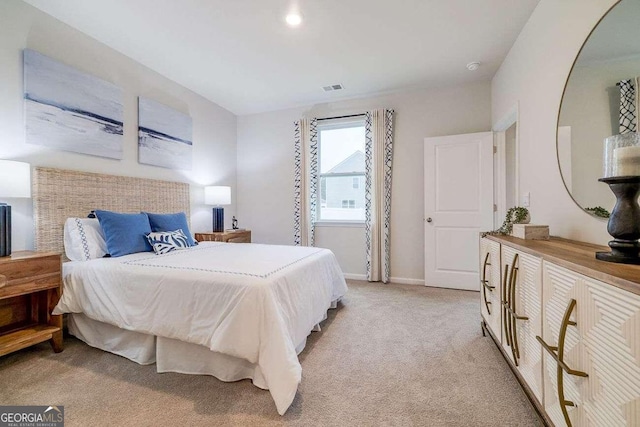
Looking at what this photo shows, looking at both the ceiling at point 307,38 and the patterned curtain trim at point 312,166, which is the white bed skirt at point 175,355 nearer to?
the patterned curtain trim at point 312,166

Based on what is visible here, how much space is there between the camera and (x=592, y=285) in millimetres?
886

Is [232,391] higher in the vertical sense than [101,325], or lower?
lower

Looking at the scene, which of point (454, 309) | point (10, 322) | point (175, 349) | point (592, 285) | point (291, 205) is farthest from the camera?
point (291, 205)

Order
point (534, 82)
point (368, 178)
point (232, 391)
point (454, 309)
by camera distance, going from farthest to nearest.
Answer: point (368, 178)
point (454, 309)
point (534, 82)
point (232, 391)

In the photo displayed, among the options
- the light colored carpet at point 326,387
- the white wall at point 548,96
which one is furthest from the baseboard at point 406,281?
the white wall at point 548,96

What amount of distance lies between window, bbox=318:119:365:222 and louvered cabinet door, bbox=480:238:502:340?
223 cm

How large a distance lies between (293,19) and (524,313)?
2.77 metres

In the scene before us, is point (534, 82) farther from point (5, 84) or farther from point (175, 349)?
point (5, 84)

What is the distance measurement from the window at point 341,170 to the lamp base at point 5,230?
11.1ft

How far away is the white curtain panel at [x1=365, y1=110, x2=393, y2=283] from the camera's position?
3949mm

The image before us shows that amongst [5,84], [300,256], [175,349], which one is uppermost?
[5,84]

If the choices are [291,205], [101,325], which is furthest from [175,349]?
[291,205]

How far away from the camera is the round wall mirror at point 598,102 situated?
3.89 ft

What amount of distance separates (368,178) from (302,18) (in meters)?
2.24
